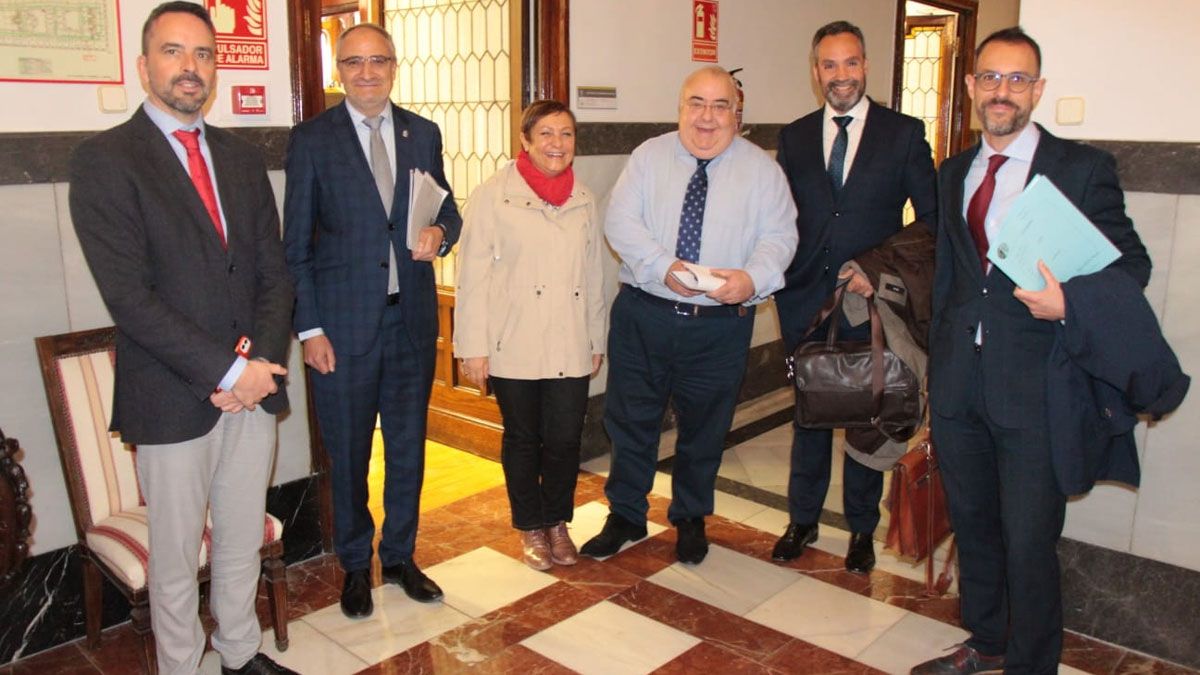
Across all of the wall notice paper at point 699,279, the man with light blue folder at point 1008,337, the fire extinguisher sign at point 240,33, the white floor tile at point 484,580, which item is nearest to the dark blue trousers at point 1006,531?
the man with light blue folder at point 1008,337

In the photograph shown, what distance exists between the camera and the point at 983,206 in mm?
2428

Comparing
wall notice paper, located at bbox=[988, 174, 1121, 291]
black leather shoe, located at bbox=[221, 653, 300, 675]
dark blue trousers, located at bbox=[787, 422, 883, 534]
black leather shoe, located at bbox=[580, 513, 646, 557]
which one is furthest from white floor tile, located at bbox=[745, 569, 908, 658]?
black leather shoe, located at bbox=[221, 653, 300, 675]

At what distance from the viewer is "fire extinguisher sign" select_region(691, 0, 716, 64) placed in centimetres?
494

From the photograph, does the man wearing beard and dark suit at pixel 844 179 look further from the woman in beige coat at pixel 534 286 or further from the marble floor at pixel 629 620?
the woman in beige coat at pixel 534 286

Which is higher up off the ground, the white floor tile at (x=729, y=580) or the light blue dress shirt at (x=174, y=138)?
the light blue dress shirt at (x=174, y=138)

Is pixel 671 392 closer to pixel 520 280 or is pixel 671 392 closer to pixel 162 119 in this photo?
pixel 520 280

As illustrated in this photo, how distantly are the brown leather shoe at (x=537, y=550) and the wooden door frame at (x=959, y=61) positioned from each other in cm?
444

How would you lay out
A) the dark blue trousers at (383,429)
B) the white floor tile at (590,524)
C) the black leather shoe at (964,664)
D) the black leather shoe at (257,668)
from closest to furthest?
Result: the black leather shoe at (257,668) → the black leather shoe at (964,664) → the dark blue trousers at (383,429) → the white floor tile at (590,524)

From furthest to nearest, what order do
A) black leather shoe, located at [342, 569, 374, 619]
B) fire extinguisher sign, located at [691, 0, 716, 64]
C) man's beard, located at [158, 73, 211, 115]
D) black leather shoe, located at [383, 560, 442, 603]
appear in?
1. fire extinguisher sign, located at [691, 0, 716, 64]
2. black leather shoe, located at [383, 560, 442, 603]
3. black leather shoe, located at [342, 569, 374, 619]
4. man's beard, located at [158, 73, 211, 115]

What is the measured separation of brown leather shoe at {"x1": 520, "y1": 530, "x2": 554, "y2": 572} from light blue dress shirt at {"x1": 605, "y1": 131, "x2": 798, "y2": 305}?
993 mm

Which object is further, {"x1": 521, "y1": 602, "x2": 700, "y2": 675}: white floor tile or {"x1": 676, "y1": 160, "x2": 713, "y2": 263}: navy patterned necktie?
{"x1": 676, "y1": 160, "x2": 713, "y2": 263}: navy patterned necktie

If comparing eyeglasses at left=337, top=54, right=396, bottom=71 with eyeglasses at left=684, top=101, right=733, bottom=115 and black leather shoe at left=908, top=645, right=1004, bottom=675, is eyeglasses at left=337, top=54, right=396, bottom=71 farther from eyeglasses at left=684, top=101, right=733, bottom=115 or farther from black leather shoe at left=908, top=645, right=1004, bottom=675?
black leather shoe at left=908, top=645, right=1004, bottom=675

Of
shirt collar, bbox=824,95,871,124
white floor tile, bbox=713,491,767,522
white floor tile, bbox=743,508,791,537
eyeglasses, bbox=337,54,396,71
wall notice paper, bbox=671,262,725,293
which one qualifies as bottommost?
white floor tile, bbox=743,508,791,537

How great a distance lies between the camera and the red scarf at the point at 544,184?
3133mm
